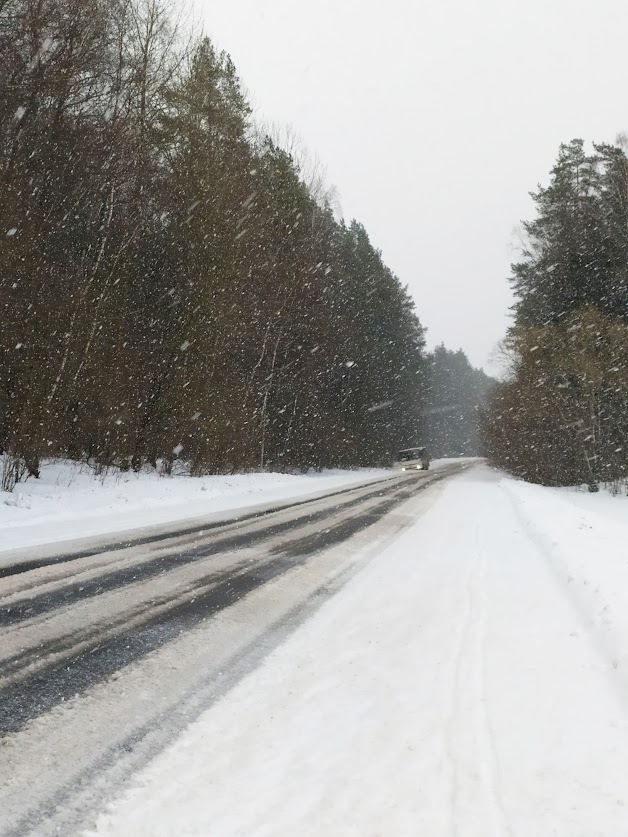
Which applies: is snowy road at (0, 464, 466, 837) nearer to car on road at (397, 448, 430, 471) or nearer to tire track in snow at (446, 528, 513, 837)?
tire track in snow at (446, 528, 513, 837)

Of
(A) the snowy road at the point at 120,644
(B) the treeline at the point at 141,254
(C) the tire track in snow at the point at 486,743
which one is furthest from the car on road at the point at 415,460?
(C) the tire track in snow at the point at 486,743

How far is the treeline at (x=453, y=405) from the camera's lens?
111m

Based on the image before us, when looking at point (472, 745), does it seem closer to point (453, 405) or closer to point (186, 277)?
point (186, 277)

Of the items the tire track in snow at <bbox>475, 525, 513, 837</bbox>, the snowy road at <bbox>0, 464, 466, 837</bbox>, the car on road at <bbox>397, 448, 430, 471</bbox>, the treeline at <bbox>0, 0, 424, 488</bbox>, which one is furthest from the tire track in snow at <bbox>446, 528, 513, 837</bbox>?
the car on road at <bbox>397, 448, 430, 471</bbox>

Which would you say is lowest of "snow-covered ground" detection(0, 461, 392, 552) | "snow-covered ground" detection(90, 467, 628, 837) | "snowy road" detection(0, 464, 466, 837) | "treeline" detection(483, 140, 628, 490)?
"snow-covered ground" detection(90, 467, 628, 837)

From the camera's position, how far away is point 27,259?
12273mm

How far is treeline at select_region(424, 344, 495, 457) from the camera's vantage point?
364 feet

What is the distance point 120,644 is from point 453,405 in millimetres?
121753

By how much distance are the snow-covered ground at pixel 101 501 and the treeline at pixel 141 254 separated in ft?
2.25

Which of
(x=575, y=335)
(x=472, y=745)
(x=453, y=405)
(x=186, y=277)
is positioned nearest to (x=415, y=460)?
(x=575, y=335)

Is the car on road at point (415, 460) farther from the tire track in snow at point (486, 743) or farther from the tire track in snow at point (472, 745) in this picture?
the tire track in snow at point (472, 745)

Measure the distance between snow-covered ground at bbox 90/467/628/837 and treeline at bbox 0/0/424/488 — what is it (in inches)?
394

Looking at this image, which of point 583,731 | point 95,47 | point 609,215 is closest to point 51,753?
point 583,731

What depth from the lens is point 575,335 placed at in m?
23.5
